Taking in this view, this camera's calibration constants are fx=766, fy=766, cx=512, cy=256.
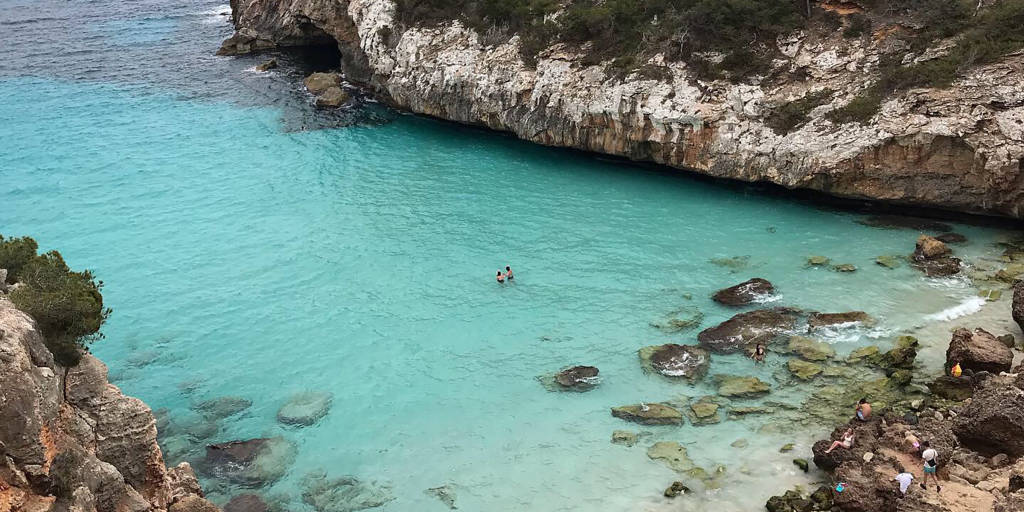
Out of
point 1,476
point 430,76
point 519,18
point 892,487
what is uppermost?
point 519,18

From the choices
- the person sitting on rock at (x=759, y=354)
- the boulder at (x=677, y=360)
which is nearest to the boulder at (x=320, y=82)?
the boulder at (x=677, y=360)

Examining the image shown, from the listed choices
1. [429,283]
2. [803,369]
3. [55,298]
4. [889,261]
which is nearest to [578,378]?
[803,369]

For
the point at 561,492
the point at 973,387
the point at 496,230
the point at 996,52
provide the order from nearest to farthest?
the point at 561,492 → the point at 973,387 → the point at 996,52 → the point at 496,230

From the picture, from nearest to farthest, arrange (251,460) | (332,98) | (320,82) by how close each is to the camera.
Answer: (251,460) → (332,98) → (320,82)

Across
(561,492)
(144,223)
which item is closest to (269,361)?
(561,492)

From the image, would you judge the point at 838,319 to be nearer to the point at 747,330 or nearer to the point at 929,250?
the point at 747,330

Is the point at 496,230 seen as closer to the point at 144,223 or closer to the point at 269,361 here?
the point at 269,361
